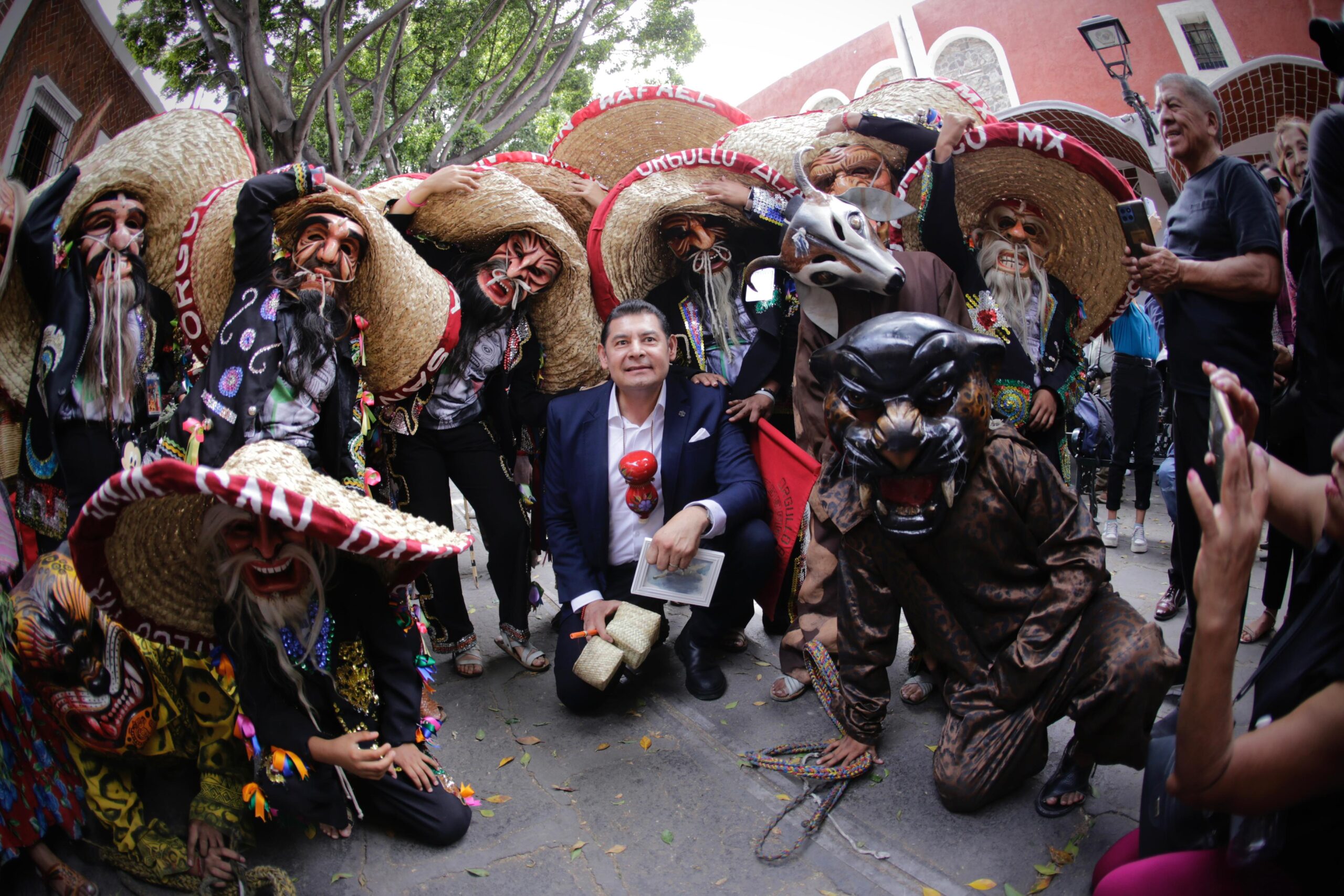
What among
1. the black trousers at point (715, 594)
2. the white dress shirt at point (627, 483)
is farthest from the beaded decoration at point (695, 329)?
the black trousers at point (715, 594)

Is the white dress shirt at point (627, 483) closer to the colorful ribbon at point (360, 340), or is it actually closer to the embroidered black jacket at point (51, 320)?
the colorful ribbon at point (360, 340)

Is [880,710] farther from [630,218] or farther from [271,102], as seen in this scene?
[271,102]

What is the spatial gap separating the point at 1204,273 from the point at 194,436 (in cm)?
336

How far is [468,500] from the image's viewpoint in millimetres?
3852

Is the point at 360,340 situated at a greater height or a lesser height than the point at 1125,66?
greater

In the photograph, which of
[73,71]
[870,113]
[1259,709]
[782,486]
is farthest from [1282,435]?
[73,71]

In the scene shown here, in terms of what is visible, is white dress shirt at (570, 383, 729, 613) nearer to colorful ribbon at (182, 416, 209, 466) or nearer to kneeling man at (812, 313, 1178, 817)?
kneeling man at (812, 313, 1178, 817)

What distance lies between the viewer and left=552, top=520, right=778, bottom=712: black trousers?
324 centimetres

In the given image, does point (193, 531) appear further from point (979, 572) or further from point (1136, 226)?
point (1136, 226)

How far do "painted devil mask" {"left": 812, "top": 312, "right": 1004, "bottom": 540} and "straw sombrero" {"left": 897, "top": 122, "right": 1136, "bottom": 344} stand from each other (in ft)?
3.82

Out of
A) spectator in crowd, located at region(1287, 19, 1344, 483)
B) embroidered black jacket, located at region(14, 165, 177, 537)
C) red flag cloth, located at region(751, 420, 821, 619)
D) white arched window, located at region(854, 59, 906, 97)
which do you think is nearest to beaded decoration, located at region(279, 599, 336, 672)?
embroidered black jacket, located at region(14, 165, 177, 537)

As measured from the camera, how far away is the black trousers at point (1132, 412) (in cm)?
537

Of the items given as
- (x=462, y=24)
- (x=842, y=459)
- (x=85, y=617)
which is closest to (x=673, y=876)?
(x=842, y=459)

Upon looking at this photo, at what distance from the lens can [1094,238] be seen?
318 centimetres
